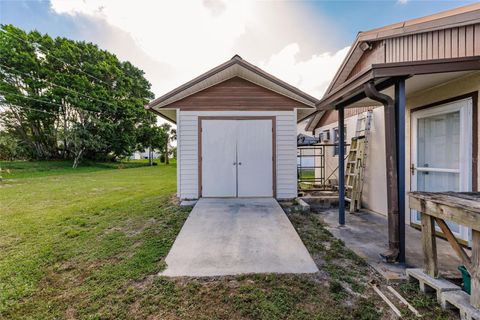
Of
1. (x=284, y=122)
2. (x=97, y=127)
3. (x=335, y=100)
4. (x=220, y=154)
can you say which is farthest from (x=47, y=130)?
(x=335, y=100)

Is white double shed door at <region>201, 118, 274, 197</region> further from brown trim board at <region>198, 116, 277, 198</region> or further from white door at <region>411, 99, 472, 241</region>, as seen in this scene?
white door at <region>411, 99, 472, 241</region>

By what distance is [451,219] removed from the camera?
75.0 inches

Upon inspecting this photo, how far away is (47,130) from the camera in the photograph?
63.8ft

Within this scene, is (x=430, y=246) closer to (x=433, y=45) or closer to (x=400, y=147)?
(x=400, y=147)

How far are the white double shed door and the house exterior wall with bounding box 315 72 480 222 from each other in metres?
2.51

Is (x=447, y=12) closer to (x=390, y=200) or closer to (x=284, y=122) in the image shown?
(x=390, y=200)

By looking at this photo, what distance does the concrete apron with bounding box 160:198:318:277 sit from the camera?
2703 millimetres

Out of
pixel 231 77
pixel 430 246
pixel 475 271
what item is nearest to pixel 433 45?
pixel 430 246

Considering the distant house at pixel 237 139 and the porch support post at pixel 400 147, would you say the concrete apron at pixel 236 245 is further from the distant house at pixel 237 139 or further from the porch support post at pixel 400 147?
the porch support post at pixel 400 147

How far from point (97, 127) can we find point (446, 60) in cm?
2264

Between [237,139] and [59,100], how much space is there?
67.1 feet

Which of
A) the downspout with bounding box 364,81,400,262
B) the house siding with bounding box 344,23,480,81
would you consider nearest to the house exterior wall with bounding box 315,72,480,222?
the house siding with bounding box 344,23,480,81

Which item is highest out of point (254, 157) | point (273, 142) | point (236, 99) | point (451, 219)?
point (236, 99)

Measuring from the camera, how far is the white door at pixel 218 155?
586cm
